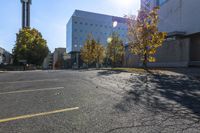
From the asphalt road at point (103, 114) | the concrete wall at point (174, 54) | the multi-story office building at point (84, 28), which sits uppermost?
the multi-story office building at point (84, 28)

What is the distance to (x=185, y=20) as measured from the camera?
42219mm

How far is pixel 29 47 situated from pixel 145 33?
4281 cm

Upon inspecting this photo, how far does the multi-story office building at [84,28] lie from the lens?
119 metres

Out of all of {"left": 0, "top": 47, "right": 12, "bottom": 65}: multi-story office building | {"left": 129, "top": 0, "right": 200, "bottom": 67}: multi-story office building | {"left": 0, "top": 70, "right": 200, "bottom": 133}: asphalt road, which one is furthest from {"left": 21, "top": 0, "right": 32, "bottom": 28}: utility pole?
{"left": 0, "top": 70, "right": 200, "bottom": 133}: asphalt road

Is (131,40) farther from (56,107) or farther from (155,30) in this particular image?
(56,107)

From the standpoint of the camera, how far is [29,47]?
6488 cm

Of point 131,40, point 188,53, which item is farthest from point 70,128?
point 188,53

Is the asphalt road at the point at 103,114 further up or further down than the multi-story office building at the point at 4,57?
further down

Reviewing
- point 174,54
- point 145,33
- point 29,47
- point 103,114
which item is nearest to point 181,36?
point 174,54

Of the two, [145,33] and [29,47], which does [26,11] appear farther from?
[145,33]

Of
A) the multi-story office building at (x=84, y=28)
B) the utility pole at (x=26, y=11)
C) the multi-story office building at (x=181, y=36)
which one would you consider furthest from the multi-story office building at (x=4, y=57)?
the multi-story office building at (x=181, y=36)

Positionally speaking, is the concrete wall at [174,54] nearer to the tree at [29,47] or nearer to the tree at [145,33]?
the tree at [145,33]

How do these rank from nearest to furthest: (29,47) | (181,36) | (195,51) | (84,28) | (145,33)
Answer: (145,33)
(195,51)
(181,36)
(29,47)
(84,28)

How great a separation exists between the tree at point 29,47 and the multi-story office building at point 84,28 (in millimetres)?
45927
